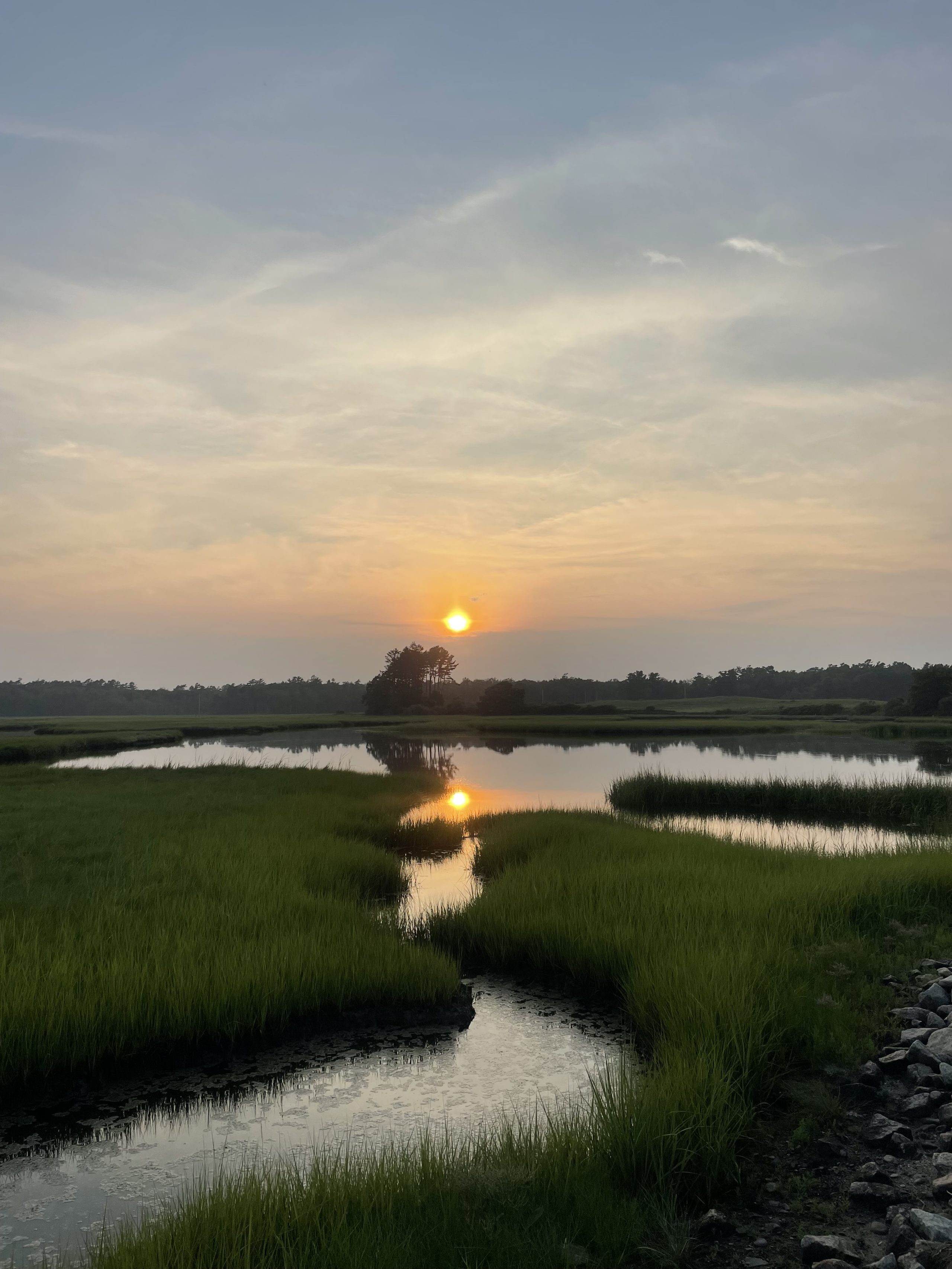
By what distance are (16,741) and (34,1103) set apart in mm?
57360

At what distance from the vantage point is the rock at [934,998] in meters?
9.19

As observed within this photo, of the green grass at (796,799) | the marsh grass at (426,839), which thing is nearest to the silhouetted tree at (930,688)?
the green grass at (796,799)

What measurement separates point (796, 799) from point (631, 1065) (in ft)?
85.3

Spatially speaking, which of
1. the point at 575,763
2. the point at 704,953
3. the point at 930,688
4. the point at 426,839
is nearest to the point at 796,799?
the point at 426,839

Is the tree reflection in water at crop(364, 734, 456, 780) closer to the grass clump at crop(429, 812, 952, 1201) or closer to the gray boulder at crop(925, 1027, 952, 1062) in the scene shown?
the grass clump at crop(429, 812, 952, 1201)

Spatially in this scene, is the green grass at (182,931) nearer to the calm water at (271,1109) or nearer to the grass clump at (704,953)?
the calm water at (271,1109)

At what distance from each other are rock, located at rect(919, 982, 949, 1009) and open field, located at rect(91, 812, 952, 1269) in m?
0.45

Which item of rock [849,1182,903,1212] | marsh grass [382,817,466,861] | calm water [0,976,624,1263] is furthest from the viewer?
marsh grass [382,817,466,861]

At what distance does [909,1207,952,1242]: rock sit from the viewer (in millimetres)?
5332

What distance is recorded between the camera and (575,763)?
58.1 metres

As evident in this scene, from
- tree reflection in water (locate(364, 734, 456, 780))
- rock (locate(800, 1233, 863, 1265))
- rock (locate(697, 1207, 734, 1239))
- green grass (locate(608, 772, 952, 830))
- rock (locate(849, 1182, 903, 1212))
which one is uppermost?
rock (locate(800, 1233, 863, 1265))

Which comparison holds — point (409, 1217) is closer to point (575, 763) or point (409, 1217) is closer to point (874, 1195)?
point (874, 1195)

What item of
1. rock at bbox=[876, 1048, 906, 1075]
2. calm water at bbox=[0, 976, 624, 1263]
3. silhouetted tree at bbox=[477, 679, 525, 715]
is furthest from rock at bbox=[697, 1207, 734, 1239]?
silhouetted tree at bbox=[477, 679, 525, 715]

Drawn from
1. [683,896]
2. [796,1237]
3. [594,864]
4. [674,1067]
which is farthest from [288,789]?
[796,1237]
